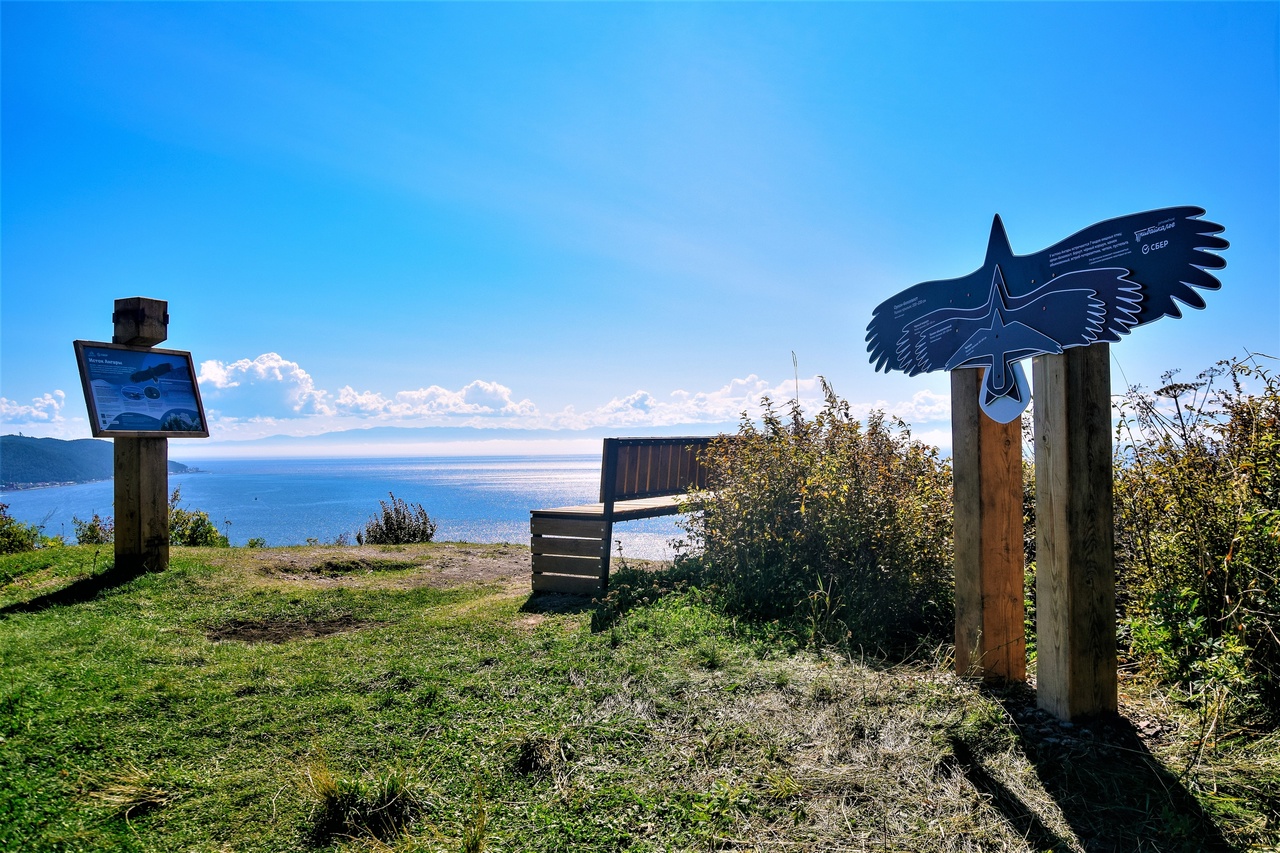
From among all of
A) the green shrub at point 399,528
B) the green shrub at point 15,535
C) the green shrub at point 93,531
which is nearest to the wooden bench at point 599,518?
the green shrub at point 399,528

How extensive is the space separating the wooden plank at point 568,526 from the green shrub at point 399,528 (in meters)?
5.01

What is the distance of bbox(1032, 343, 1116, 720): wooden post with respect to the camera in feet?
10.2

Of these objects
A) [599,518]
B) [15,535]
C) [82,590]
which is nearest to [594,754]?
[599,518]

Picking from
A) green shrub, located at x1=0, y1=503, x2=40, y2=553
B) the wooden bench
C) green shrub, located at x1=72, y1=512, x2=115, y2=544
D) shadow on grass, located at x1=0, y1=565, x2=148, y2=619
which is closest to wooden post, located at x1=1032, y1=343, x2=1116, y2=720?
the wooden bench

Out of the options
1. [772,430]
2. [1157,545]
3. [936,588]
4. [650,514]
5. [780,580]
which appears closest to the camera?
[1157,545]

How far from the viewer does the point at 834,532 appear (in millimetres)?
5109

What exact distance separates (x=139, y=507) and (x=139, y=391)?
1.23 meters

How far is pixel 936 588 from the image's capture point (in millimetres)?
4781

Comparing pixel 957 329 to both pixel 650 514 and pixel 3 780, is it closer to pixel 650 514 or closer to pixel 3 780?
pixel 650 514

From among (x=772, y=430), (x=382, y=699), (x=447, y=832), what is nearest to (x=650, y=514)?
(x=772, y=430)

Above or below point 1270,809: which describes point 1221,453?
above

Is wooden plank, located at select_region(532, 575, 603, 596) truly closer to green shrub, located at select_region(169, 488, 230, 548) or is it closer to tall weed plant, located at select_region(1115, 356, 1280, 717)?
tall weed plant, located at select_region(1115, 356, 1280, 717)

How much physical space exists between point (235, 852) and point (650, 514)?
178 inches

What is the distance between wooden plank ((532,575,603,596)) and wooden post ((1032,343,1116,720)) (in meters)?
3.99
